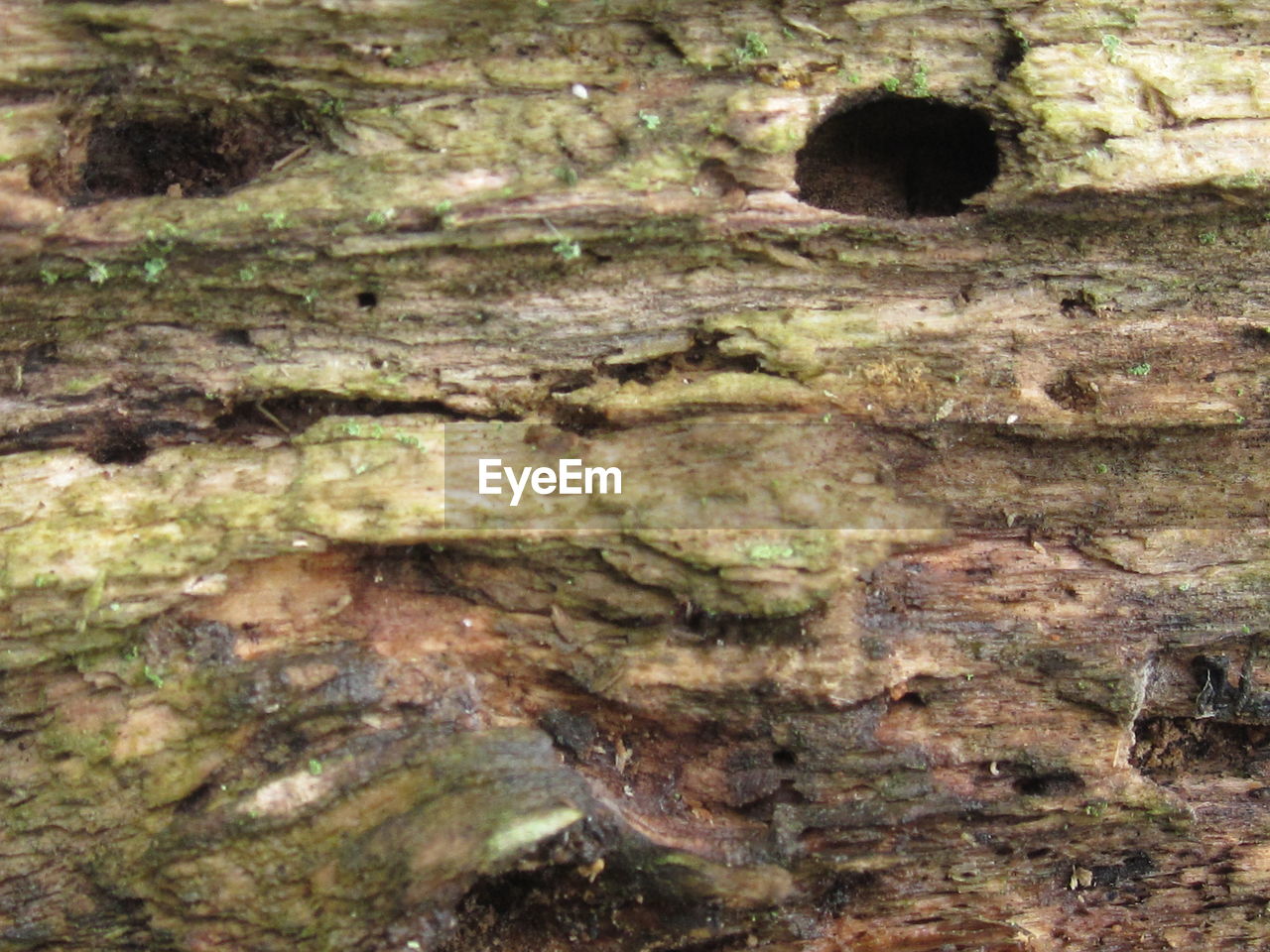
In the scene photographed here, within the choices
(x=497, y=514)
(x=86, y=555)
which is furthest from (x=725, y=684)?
(x=86, y=555)

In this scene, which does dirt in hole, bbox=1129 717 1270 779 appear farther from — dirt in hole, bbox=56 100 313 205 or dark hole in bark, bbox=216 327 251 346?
dirt in hole, bbox=56 100 313 205

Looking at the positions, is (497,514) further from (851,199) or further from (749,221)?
(851,199)

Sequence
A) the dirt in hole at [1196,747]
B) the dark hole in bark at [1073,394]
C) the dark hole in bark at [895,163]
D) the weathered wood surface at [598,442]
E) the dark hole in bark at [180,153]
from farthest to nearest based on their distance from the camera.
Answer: the dirt in hole at [1196,747] → the dark hole in bark at [895,163] → the dark hole in bark at [1073,394] → the dark hole in bark at [180,153] → the weathered wood surface at [598,442]

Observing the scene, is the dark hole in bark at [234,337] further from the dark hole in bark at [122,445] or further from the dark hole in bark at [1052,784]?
the dark hole in bark at [1052,784]

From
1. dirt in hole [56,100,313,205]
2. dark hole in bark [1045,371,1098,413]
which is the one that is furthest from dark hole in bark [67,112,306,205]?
dark hole in bark [1045,371,1098,413]

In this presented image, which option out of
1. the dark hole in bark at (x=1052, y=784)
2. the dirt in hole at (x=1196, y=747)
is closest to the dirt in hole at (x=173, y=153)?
the dark hole in bark at (x=1052, y=784)

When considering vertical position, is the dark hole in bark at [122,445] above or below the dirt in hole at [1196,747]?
above
